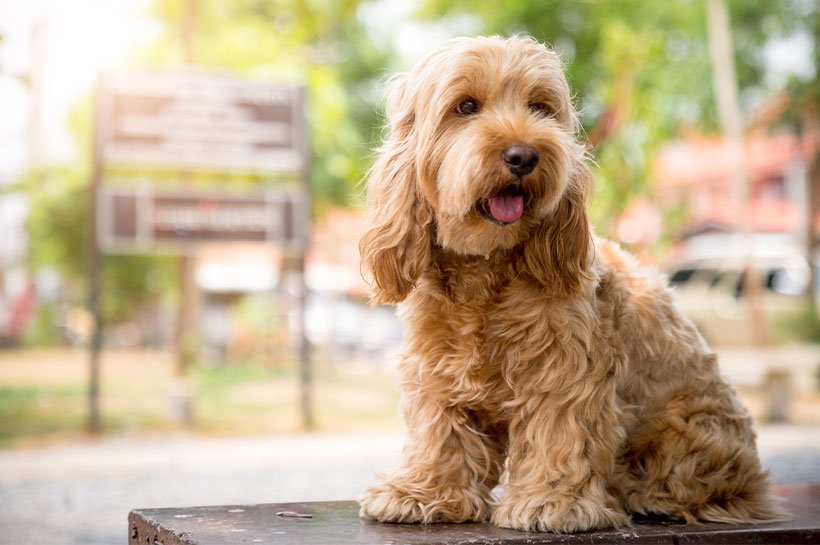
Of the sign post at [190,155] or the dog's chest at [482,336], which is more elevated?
the sign post at [190,155]

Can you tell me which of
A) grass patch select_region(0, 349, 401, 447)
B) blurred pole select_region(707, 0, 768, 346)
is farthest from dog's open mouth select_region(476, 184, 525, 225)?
blurred pole select_region(707, 0, 768, 346)

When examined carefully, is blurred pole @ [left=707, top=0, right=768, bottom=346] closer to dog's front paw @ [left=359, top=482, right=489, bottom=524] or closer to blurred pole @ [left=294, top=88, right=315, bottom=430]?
blurred pole @ [left=294, top=88, right=315, bottom=430]

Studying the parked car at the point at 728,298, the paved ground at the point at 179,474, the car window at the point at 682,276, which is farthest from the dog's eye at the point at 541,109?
the car window at the point at 682,276

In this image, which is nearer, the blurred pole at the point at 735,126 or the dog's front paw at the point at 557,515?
the dog's front paw at the point at 557,515

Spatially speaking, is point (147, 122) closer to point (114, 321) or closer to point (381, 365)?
point (381, 365)

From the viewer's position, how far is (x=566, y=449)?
122 inches

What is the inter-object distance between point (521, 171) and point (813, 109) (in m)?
21.1

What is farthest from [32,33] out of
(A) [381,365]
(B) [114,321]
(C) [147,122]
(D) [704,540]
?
(B) [114,321]

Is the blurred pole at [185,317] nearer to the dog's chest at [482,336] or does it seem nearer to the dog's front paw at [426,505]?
the dog's front paw at [426,505]

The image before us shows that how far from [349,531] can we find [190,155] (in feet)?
32.7

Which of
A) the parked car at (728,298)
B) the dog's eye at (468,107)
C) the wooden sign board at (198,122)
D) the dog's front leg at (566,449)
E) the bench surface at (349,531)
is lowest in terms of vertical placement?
the bench surface at (349,531)

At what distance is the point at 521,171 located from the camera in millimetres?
2895

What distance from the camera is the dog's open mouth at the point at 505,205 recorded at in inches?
117

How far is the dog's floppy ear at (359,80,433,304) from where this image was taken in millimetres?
3186
